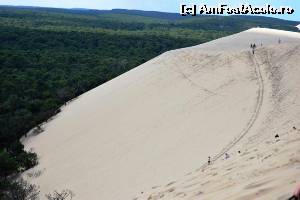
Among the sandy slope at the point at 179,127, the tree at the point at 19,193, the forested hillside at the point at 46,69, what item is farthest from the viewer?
the forested hillside at the point at 46,69

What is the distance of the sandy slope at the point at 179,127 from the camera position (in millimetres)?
8461

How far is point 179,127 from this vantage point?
674 inches

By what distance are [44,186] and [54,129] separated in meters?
7.00

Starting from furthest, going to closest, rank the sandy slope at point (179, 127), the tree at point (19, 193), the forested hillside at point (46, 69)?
the forested hillside at point (46, 69), the tree at point (19, 193), the sandy slope at point (179, 127)

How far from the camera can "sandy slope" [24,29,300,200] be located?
846 cm

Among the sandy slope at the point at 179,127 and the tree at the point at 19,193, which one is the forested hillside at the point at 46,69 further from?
the sandy slope at the point at 179,127

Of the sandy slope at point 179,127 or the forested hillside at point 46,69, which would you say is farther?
the forested hillside at point 46,69

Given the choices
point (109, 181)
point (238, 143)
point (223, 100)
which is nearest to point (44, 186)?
point (109, 181)

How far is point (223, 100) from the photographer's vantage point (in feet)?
62.3

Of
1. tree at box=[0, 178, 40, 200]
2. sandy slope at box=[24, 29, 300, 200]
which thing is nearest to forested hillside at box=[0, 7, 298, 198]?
tree at box=[0, 178, 40, 200]

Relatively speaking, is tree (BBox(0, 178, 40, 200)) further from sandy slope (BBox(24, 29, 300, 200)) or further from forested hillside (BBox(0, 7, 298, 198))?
sandy slope (BBox(24, 29, 300, 200))

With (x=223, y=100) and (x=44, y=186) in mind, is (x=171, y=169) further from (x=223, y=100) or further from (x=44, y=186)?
(x=223, y=100)

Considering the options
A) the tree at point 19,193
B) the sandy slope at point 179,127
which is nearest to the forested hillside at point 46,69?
the tree at point 19,193

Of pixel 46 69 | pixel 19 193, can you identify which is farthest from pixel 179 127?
pixel 46 69
